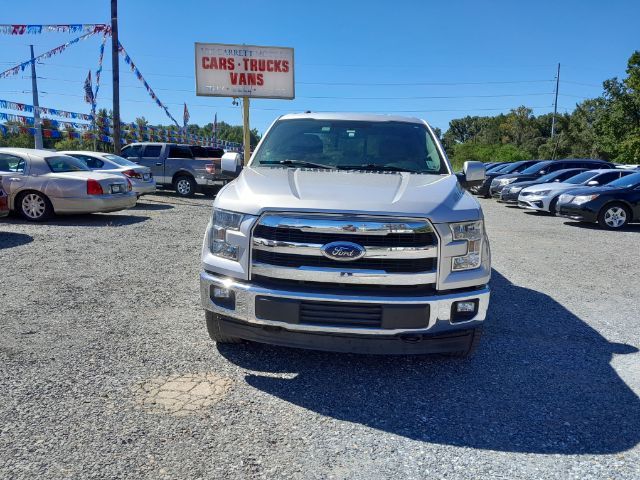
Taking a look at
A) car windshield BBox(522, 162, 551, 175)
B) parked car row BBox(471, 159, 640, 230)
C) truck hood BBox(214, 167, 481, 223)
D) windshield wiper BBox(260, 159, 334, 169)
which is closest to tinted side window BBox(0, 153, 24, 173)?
windshield wiper BBox(260, 159, 334, 169)

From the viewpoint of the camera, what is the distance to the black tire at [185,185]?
1741cm

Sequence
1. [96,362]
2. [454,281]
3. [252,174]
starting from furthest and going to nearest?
1. [252,174]
2. [96,362]
3. [454,281]

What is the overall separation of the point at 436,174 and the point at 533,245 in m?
5.98

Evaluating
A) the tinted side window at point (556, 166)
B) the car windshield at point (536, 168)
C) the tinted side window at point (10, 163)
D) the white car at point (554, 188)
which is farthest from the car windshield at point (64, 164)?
the tinted side window at point (556, 166)

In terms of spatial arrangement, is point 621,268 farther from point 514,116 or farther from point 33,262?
point 514,116

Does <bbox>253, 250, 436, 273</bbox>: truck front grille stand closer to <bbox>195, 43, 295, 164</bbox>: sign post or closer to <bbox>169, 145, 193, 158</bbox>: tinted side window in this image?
<bbox>169, 145, 193, 158</bbox>: tinted side window

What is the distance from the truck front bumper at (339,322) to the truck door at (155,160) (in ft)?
49.3

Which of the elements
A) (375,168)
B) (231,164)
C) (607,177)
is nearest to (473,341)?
(375,168)

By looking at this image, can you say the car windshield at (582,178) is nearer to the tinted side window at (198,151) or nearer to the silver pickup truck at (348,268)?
the tinted side window at (198,151)

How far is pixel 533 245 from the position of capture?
31.2ft

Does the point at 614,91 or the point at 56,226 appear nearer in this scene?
the point at 56,226

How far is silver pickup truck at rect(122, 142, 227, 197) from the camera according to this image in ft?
56.4

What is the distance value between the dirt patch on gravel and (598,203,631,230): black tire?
11.6 m

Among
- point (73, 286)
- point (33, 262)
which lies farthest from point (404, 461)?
point (33, 262)
